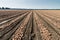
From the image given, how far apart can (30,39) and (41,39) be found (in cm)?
77

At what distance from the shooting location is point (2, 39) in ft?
28.6

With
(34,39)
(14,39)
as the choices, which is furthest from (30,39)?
(14,39)

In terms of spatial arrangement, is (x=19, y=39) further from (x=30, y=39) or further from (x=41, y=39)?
(x=41, y=39)

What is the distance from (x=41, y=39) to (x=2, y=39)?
2667 mm

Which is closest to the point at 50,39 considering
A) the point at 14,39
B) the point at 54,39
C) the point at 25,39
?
the point at 54,39

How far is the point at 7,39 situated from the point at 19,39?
2.67 ft

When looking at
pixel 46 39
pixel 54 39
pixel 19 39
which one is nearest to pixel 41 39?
pixel 46 39

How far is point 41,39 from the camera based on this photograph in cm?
883

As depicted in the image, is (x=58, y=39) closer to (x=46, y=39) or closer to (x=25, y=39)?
(x=46, y=39)

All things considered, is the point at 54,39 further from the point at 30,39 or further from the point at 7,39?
the point at 7,39

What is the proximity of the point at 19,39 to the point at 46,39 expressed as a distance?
1874 mm

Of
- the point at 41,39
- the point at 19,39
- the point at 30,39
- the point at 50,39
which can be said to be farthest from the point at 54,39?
the point at 19,39

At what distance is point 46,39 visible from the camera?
8898 millimetres

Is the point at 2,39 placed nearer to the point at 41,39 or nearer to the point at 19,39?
the point at 19,39
